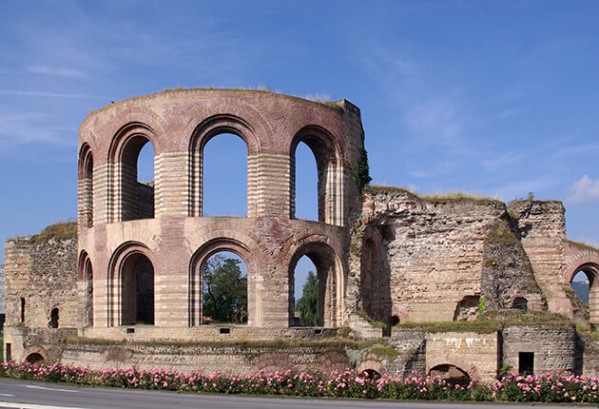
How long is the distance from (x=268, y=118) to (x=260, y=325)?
777 centimetres

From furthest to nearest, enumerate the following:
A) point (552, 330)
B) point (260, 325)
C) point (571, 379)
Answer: point (260, 325) < point (552, 330) < point (571, 379)

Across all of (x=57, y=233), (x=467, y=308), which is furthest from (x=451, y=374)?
(x=57, y=233)

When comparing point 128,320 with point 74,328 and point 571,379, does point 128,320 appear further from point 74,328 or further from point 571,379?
point 571,379

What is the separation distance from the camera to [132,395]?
21.8 m

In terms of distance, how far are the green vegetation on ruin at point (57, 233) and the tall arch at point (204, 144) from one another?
10162 millimetres

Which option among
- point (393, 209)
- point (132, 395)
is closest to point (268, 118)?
point (393, 209)

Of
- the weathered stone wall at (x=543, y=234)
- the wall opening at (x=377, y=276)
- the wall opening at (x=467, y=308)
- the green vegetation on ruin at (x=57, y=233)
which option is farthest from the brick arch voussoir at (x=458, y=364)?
the green vegetation on ruin at (x=57, y=233)

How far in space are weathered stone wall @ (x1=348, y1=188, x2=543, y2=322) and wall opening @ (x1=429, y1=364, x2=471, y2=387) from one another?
301cm

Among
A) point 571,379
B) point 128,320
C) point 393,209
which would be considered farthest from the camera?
point 393,209

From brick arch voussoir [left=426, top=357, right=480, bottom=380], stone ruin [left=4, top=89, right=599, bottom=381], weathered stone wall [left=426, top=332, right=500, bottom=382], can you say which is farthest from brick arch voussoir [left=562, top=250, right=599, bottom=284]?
brick arch voussoir [left=426, top=357, right=480, bottom=380]

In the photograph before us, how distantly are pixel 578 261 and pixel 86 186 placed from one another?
23.7 meters

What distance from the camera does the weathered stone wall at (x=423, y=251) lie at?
31.1 meters

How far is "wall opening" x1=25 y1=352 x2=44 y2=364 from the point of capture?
33438 millimetres

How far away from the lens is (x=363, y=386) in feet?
72.2
